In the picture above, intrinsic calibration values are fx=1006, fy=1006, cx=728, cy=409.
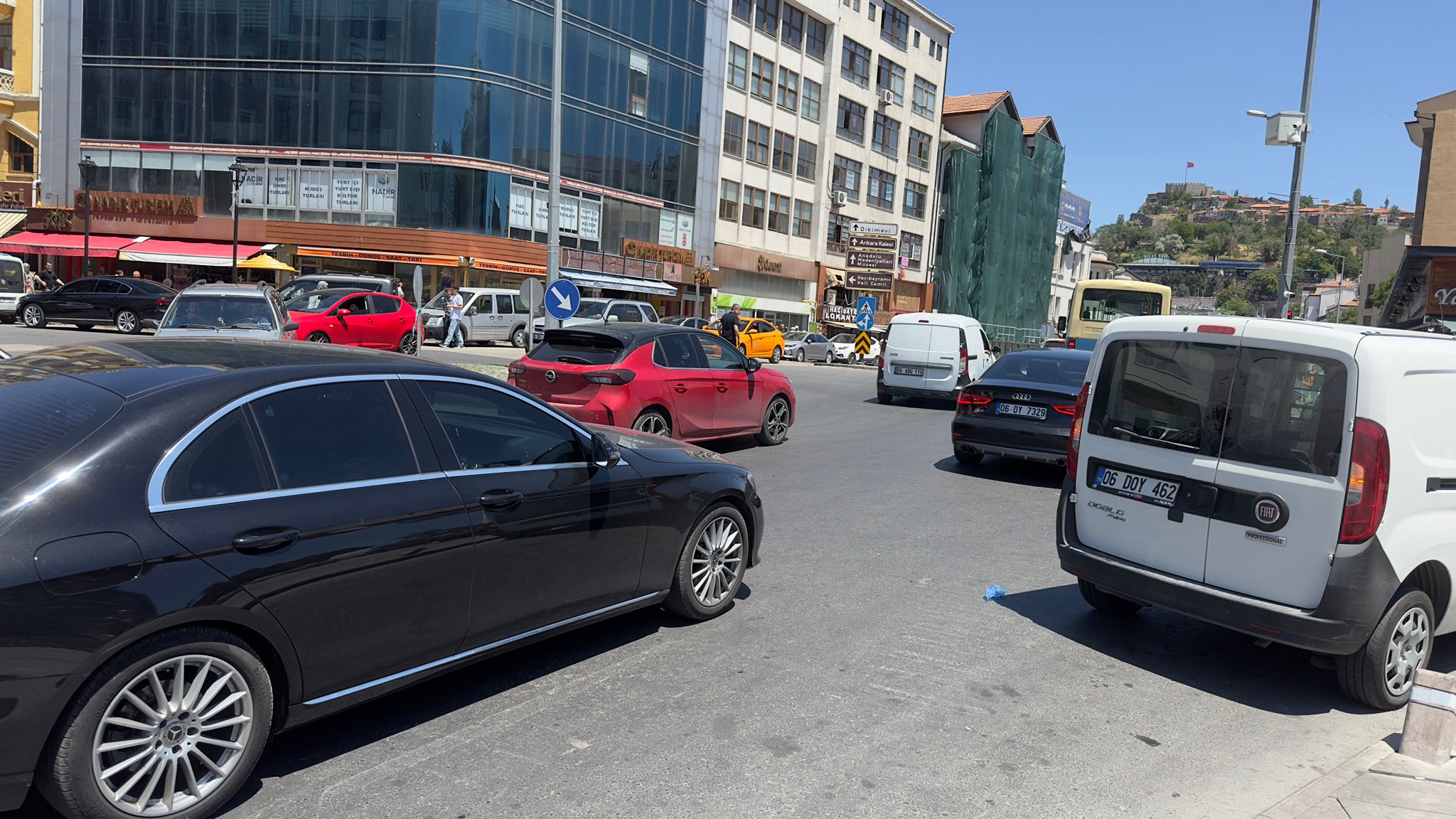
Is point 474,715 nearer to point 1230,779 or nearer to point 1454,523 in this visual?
point 1230,779

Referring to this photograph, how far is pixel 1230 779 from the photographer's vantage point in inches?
159

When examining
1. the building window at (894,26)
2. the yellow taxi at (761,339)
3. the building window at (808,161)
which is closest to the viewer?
the yellow taxi at (761,339)

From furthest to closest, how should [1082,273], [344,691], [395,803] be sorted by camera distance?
[1082,273]
[344,691]
[395,803]

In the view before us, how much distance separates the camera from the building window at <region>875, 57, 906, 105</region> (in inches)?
2480

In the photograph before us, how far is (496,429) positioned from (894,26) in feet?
214

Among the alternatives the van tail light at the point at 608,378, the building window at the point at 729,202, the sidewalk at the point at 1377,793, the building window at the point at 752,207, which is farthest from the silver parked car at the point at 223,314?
the building window at the point at 752,207

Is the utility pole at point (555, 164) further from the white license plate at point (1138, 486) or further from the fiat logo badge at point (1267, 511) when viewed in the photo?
the fiat logo badge at point (1267, 511)

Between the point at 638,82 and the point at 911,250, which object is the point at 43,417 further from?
the point at 911,250

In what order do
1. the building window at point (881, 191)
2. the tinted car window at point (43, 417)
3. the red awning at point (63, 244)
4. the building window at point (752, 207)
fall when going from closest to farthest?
1. the tinted car window at point (43, 417)
2. the red awning at point (63, 244)
3. the building window at point (752, 207)
4. the building window at point (881, 191)

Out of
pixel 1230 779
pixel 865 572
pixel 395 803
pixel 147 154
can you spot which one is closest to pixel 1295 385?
pixel 1230 779

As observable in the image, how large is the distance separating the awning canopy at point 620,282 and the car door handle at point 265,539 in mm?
37794

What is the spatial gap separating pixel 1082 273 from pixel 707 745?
108 meters

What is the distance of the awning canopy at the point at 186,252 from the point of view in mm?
37219

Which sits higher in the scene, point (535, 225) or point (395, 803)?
point (535, 225)
